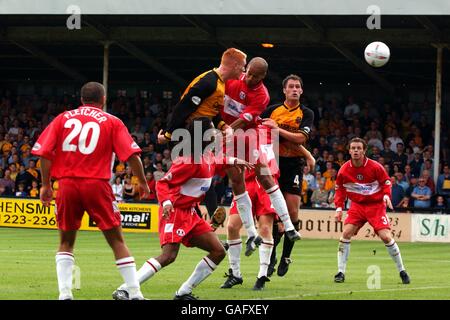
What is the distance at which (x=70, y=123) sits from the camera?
408 inches

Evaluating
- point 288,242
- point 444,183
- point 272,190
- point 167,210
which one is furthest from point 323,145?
point 167,210

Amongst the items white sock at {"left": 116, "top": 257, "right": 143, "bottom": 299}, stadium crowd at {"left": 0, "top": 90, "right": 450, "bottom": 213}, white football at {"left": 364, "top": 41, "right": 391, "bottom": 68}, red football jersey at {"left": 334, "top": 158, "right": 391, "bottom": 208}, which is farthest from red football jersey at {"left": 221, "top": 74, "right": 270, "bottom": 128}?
stadium crowd at {"left": 0, "top": 90, "right": 450, "bottom": 213}

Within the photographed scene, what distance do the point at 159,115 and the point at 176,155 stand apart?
25.1 m

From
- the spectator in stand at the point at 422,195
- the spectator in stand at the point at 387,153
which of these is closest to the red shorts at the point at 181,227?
the spectator in stand at the point at 422,195

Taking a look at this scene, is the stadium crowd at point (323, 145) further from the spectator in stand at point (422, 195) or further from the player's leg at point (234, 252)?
the player's leg at point (234, 252)

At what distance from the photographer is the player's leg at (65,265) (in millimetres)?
10541

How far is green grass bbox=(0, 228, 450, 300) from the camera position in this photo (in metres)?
12.6

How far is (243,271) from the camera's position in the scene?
16.5 meters

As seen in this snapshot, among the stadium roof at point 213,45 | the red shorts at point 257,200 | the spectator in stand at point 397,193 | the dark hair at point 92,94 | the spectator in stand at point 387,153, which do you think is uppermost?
the stadium roof at point 213,45

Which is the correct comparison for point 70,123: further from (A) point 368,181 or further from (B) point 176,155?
(A) point 368,181

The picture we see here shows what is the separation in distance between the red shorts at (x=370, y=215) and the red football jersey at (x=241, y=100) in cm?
287

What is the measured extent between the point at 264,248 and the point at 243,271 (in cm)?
274

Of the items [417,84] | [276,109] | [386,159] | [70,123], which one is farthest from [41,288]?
[417,84]

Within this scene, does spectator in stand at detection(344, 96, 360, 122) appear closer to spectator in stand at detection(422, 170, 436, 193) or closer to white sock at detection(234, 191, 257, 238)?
spectator in stand at detection(422, 170, 436, 193)
